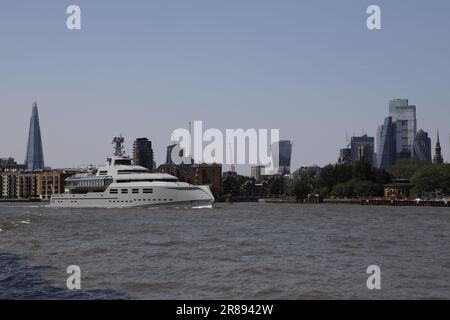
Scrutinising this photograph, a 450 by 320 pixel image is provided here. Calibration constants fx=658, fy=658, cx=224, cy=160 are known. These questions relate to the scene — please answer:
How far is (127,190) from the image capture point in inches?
4306

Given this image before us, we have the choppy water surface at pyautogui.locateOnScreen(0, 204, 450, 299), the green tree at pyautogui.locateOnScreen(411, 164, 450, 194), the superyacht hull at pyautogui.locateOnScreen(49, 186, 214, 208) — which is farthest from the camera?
the green tree at pyautogui.locateOnScreen(411, 164, 450, 194)

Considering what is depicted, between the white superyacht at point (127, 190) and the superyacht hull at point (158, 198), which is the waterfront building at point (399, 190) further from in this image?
the superyacht hull at point (158, 198)

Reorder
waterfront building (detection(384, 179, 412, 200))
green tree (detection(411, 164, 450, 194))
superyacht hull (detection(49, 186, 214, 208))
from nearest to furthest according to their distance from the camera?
1. superyacht hull (detection(49, 186, 214, 208))
2. green tree (detection(411, 164, 450, 194))
3. waterfront building (detection(384, 179, 412, 200))

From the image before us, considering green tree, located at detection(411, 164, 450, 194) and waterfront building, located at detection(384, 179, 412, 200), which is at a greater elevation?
green tree, located at detection(411, 164, 450, 194)

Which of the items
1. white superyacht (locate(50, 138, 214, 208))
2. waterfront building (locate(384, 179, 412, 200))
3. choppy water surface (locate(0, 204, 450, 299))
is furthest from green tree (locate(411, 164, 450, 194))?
choppy water surface (locate(0, 204, 450, 299))

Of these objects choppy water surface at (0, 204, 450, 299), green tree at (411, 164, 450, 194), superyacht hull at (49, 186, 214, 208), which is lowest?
choppy water surface at (0, 204, 450, 299)

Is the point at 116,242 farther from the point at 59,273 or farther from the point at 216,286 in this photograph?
the point at 216,286

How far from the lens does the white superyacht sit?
105 metres

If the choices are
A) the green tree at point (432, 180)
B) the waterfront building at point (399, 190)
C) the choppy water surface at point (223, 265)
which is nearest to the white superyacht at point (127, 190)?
the choppy water surface at point (223, 265)

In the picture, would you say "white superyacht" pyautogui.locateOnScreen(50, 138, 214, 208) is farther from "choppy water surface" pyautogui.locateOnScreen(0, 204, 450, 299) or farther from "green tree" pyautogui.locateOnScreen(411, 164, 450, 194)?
"green tree" pyautogui.locateOnScreen(411, 164, 450, 194)
